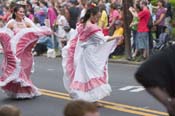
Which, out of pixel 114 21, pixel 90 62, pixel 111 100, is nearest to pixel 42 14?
pixel 114 21

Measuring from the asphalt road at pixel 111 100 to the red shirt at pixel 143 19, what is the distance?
235 centimetres

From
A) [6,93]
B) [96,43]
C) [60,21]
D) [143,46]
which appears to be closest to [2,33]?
[6,93]

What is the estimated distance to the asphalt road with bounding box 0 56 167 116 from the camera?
9086 millimetres

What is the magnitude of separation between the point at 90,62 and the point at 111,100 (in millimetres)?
1093

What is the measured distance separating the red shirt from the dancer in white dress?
651 cm

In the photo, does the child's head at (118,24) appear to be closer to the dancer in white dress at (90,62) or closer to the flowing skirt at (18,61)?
the flowing skirt at (18,61)

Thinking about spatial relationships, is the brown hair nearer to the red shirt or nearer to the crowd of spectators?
the crowd of spectators

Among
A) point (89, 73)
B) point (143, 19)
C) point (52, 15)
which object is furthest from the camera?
point (52, 15)

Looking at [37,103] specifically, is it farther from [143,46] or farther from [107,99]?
[143,46]

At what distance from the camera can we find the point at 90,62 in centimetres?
938

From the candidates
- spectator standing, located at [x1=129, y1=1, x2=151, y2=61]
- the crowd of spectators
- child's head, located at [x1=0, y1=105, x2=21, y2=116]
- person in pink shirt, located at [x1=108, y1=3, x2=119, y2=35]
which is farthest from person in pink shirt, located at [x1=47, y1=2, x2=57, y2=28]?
child's head, located at [x1=0, y1=105, x2=21, y2=116]

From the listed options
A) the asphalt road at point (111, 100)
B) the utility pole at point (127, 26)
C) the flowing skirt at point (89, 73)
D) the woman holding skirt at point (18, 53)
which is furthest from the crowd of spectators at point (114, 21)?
the flowing skirt at point (89, 73)

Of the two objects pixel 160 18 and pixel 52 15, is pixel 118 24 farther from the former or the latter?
pixel 52 15

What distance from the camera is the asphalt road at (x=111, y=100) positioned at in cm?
909
